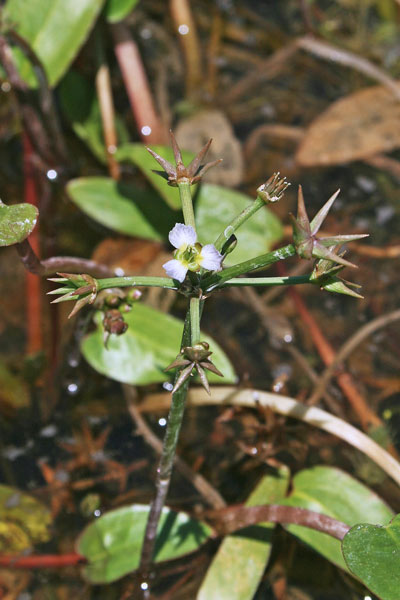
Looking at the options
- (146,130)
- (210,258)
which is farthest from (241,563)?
(146,130)

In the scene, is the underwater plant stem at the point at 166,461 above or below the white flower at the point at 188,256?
below

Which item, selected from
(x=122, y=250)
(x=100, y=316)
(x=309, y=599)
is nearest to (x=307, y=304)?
(x=122, y=250)

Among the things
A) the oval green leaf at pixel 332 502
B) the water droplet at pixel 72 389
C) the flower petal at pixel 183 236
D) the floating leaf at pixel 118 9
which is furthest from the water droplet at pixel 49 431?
the floating leaf at pixel 118 9

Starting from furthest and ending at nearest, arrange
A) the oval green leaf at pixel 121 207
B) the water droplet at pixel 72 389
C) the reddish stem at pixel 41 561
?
the oval green leaf at pixel 121 207 < the water droplet at pixel 72 389 < the reddish stem at pixel 41 561

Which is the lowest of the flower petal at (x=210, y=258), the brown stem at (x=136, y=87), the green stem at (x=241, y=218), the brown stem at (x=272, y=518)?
the brown stem at (x=272, y=518)

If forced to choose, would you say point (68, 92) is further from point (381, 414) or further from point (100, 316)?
point (381, 414)

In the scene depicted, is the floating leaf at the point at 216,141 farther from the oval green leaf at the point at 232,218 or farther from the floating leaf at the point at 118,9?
the floating leaf at the point at 118,9

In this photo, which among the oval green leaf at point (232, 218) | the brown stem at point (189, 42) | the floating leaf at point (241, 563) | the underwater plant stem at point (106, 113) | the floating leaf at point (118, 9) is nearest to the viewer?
the floating leaf at point (241, 563)
